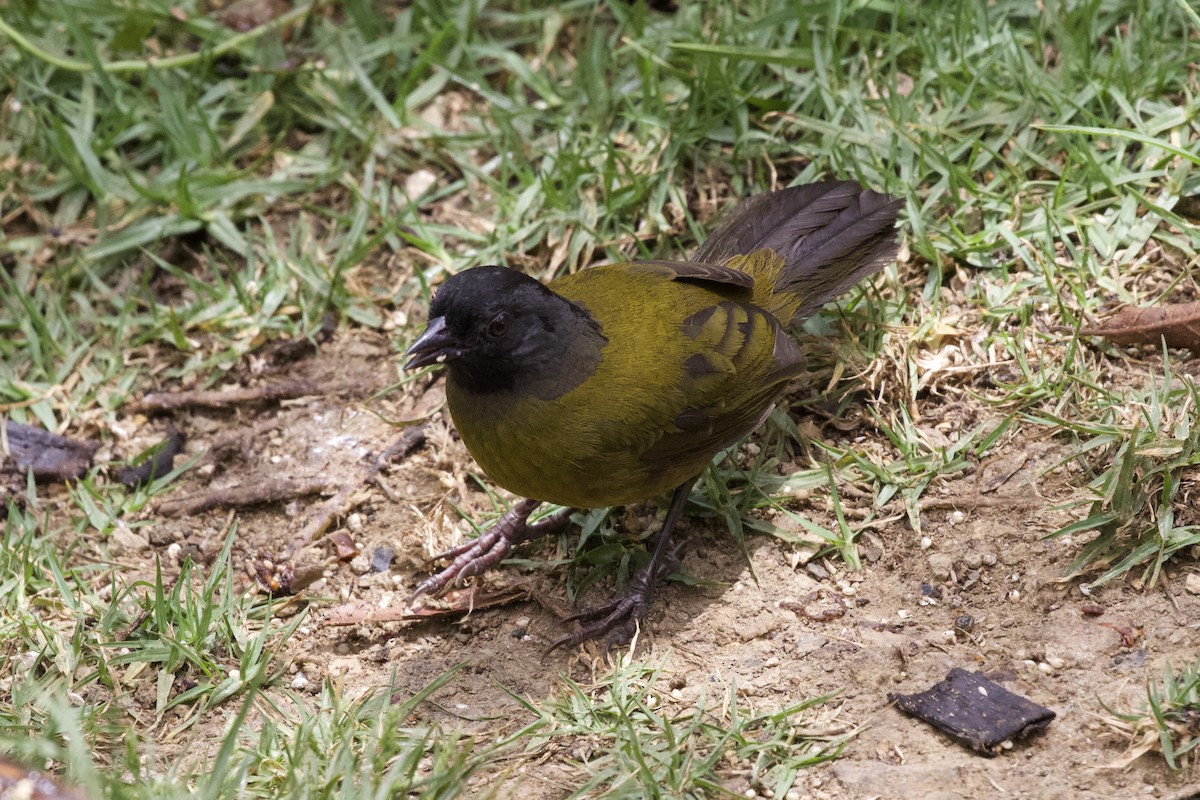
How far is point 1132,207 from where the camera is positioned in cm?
507

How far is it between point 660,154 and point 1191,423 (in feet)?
8.67

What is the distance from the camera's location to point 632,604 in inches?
178

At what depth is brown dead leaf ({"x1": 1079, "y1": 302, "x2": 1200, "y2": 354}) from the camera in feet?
15.1

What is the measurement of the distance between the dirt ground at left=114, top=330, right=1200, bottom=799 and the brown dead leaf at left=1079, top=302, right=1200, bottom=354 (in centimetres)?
54

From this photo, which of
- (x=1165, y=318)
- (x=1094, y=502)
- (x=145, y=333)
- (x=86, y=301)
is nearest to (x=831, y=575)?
(x=1094, y=502)

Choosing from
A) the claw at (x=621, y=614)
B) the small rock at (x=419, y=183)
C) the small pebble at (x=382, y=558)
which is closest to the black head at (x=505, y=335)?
the claw at (x=621, y=614)

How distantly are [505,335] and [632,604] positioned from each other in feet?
3.62

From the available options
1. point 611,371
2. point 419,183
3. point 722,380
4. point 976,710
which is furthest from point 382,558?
point 976,710

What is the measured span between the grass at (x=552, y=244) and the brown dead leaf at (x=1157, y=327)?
0.09m

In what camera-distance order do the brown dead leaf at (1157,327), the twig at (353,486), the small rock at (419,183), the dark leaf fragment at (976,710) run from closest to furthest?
the dark leaf fragment at (976,710) < the brown dead leaf at (1157,327) < the twig at (353,486) < the small rock at (419,183)

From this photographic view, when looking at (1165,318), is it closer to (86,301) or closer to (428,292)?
(428,292)

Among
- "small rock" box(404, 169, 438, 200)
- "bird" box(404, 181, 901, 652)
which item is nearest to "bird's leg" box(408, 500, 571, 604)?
"bird" box(404, 181, 901, 652)

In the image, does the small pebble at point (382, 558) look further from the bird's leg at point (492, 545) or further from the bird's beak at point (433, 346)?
the bird's beak at point (433, 346)

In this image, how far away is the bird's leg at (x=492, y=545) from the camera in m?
4.68
